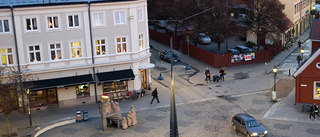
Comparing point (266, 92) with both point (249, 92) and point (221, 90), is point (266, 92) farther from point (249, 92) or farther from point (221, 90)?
point (221, 90)

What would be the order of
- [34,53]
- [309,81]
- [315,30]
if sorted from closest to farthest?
[309,81]
[34,53]
[315,30]

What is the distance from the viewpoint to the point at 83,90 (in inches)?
1805

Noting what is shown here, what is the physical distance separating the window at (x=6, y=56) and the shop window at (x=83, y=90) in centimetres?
706

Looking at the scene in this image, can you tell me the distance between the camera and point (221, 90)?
4906 cm

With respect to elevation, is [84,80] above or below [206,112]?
above

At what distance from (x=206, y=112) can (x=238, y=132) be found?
219 inches

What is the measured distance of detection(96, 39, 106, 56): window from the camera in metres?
45.8

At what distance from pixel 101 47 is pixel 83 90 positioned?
4738 mm

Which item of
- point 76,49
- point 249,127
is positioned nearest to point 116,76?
point 76,49

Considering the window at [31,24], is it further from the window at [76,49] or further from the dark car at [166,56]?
the dark car at [166,56]

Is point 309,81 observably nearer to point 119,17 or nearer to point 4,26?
point 119,17

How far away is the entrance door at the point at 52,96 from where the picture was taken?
147ft

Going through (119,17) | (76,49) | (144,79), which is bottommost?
(144,79)

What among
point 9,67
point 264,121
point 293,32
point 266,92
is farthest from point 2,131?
point 293,32
